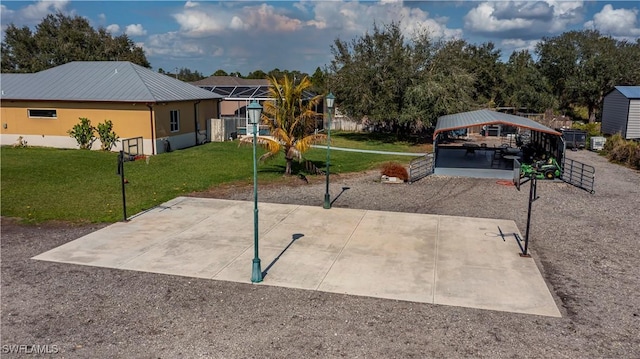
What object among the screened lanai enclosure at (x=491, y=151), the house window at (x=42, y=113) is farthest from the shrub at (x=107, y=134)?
the screened lanai enclosure at (x=491, y=151)

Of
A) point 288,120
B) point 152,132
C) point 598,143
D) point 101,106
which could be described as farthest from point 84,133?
point 598,143

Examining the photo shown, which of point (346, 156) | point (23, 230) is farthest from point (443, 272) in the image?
point (346, 156)

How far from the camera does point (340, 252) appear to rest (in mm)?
12562

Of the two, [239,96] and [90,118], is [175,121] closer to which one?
[90,118]

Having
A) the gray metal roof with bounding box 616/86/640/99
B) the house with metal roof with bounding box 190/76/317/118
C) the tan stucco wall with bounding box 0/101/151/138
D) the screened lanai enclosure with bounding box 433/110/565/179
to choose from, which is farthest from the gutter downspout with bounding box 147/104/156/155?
the gray metal roof with bounding box 616/86/640/99

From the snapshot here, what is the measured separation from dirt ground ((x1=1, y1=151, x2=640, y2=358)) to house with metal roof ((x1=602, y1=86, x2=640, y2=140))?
2695cm

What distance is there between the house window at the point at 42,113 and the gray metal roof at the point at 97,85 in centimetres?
90

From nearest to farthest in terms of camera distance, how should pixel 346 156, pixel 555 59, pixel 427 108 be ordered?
pixel 346 156 < pixel 427 108 < pixel 555 59

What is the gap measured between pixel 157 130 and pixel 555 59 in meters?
49.1

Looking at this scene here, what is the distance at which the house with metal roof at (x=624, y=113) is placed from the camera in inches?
1390

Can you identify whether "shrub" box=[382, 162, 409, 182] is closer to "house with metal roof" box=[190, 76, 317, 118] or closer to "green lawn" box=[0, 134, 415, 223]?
"green lawn" box=[0, 134, 415, 223]

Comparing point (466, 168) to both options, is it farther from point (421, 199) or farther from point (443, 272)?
point (443, 272)

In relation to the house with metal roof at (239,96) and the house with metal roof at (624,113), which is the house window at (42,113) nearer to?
the house with metal roof at (239,96)

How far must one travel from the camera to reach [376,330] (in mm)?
8594
